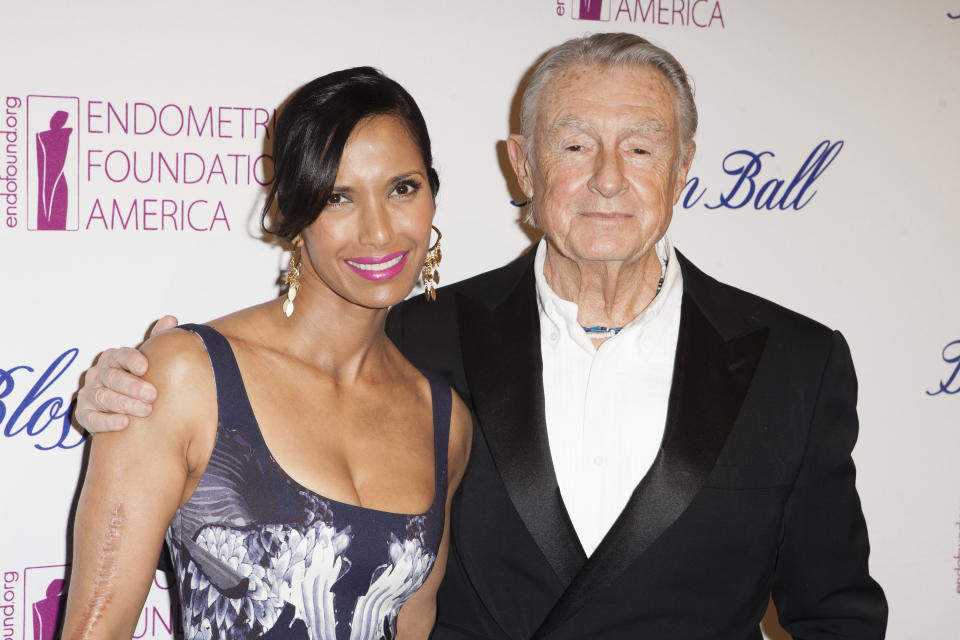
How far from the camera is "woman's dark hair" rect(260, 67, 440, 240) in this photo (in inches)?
56.8

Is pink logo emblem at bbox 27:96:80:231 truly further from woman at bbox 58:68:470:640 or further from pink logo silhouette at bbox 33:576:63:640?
pink logo silhouette at bbox 33:576:63:640

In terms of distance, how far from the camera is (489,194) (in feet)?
7.34

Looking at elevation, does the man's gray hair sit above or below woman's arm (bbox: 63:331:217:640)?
above

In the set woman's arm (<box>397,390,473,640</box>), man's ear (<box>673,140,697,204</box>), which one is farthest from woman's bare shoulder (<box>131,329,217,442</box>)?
man's ear (<box>673,140,697,204</box>)

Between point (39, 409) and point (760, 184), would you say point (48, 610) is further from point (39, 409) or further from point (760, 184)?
point (760, 184)

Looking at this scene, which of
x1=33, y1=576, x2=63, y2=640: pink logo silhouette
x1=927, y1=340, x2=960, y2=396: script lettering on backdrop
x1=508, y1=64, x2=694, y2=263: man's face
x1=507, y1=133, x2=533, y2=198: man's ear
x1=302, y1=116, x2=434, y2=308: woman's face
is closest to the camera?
x1=302, y1=116, x2=434, y2=308: woman's face

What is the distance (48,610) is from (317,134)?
1.28 metres

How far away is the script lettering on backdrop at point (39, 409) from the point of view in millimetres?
1927

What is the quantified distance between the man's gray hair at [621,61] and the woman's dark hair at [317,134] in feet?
1.30

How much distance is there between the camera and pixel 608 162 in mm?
1715

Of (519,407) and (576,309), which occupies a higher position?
(576,309)

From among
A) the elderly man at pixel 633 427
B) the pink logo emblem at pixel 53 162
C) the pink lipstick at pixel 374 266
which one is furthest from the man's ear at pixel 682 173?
the pink logo emblem at pixel 53 162

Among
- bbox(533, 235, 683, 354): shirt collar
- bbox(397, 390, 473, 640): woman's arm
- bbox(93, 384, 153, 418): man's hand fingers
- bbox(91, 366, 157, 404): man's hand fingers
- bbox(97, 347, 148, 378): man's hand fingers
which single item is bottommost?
bbox(397, 390, 473, 640): woman's arm

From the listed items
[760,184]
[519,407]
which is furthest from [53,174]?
[760,184]
